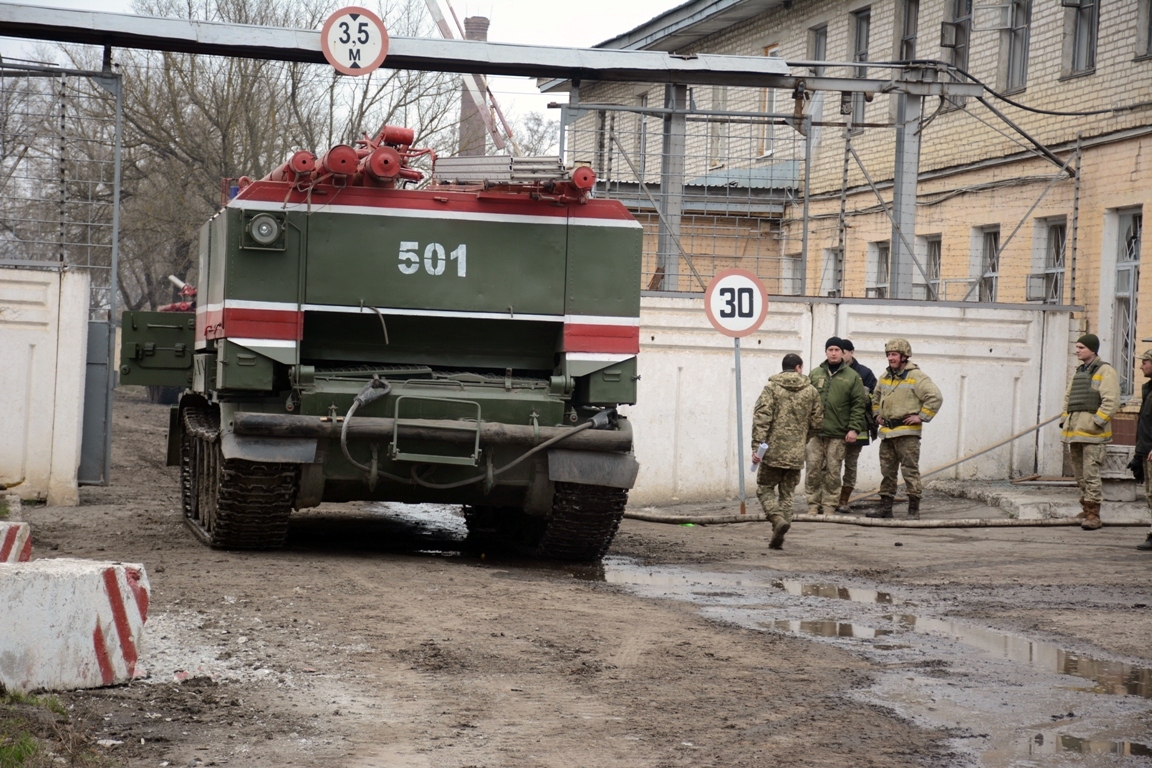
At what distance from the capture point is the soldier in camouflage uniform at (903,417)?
47.8ft

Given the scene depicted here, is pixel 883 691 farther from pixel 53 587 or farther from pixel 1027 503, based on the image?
pixel 1027 503

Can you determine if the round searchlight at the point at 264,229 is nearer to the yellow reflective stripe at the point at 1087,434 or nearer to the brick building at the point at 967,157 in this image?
the brick building at the point at 967,157

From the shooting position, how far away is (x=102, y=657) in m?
5.77

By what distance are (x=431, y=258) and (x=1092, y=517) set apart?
6.93 metres

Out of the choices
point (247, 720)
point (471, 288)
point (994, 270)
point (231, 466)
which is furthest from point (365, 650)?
point (994, 270)

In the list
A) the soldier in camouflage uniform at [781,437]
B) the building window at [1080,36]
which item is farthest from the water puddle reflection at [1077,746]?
the building window at [1080,36]

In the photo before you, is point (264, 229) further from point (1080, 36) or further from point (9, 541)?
point (1080, 36)

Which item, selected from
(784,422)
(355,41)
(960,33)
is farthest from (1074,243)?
(355,41)

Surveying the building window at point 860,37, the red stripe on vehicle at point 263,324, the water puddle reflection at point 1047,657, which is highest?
the building window at point 860,37

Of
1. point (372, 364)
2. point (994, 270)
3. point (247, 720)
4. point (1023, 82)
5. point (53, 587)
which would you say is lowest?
point (247, 720)

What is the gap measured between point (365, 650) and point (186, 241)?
1114 inches

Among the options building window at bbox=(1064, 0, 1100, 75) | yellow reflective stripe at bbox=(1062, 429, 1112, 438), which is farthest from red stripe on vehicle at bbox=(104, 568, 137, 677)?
building window at bbox=(1064, 0, 1100, 75)

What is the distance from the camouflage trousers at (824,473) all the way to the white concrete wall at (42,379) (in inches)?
276

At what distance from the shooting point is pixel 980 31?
69.6 feet
